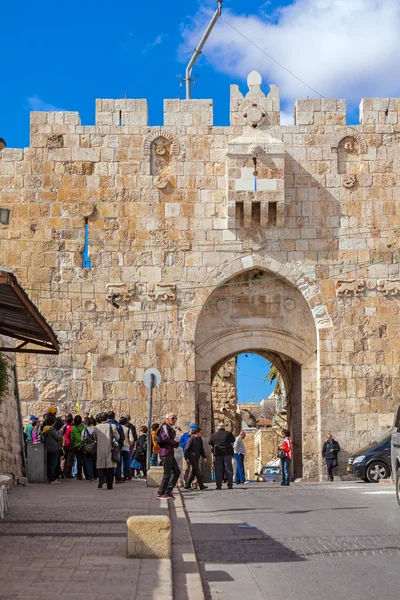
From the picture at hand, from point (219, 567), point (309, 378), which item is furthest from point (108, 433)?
point (309, 378)

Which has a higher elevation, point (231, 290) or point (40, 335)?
point (231, 290)

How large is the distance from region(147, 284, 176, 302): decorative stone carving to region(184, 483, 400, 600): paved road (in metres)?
8.09

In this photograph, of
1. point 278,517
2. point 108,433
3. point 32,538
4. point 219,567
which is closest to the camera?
point 219,567

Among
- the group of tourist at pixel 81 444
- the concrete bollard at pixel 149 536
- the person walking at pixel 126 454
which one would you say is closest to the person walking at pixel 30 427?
the group of tourist at pixel 81 444

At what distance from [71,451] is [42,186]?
21.1 ft

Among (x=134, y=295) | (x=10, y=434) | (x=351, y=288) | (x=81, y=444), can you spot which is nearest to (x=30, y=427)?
(x=81, y=444)

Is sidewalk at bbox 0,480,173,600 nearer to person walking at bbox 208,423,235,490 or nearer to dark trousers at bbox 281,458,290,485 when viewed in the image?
person walking at bbox 208,423,235,490

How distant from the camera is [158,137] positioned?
21938 mm

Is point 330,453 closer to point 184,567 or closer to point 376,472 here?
point 376,472

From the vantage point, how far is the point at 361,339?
21578 millimetres

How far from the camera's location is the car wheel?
1856 centimetres

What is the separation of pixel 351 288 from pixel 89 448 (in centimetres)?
761

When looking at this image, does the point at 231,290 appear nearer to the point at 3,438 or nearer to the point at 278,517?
the point at 3,438

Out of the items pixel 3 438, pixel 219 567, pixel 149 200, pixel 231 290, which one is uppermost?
pixel 149 200
